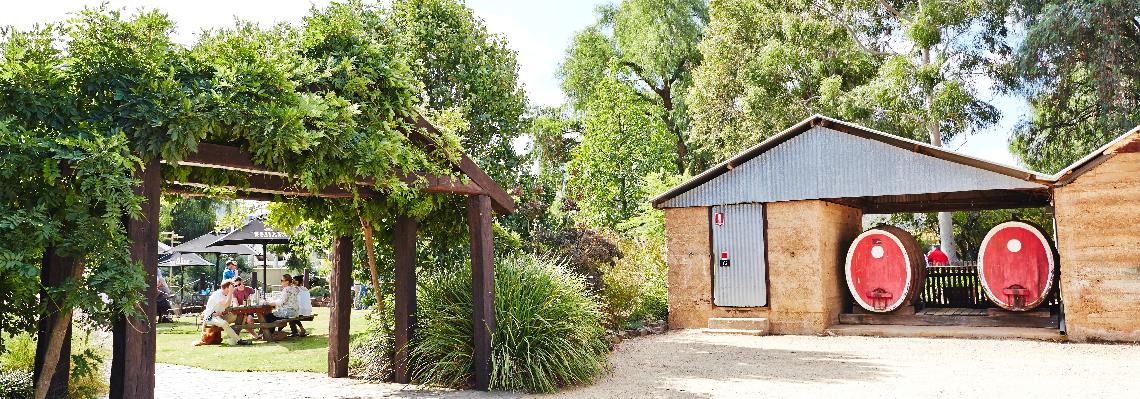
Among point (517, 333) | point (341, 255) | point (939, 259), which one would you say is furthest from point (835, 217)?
point (341, 255)

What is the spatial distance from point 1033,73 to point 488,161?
1714 cm

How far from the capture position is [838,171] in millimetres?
13117

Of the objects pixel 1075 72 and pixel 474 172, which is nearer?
pixel 474 172

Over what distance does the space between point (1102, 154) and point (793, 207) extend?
14.8ft

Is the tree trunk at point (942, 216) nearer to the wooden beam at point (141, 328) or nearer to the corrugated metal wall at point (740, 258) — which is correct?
the corrugated metal wall at point (740, 258)

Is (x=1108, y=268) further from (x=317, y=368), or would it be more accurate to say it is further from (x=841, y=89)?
(x=841, y=89)

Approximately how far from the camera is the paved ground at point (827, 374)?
7965 millimetres

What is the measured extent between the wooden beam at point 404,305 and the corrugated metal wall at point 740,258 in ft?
22.4

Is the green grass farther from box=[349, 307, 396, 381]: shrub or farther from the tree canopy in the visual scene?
the tree canopy

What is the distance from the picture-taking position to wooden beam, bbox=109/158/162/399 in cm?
539

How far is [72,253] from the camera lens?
5035 millimetres

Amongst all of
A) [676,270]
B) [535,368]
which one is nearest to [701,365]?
[535,368]

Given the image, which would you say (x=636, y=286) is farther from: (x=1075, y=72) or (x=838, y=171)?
(x=1075, y=72)

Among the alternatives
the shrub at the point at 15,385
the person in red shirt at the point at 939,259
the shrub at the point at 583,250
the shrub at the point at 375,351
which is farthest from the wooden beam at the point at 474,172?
the person in red shirt at the point at 939,259
